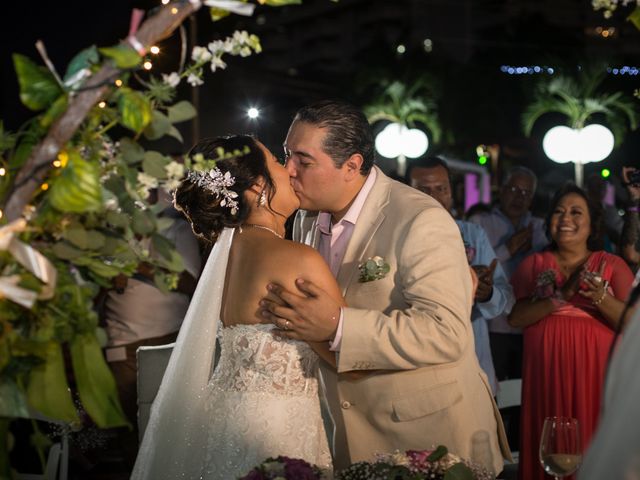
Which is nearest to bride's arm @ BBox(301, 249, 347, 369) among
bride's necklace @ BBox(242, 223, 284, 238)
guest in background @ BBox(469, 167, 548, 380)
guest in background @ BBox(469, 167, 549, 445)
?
bride's necklace @ BBox(242, 223, 284, 238)

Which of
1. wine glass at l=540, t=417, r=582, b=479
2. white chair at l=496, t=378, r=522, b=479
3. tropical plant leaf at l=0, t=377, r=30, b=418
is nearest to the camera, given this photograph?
tropical plant leaf at l=0, t=377, r=30, b=418

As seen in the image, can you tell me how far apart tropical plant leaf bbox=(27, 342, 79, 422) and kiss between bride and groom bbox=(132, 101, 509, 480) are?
137cm

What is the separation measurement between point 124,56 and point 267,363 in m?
1.92

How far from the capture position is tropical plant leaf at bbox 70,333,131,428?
195cm

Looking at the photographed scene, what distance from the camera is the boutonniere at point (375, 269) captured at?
344 cm

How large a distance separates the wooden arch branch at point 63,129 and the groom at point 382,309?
1533 millimetres

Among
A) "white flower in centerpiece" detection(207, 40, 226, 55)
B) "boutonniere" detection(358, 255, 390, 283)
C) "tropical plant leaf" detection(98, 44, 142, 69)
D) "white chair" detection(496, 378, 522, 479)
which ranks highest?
"white flower in centerpiece" detection(207, 40, 226, 55)

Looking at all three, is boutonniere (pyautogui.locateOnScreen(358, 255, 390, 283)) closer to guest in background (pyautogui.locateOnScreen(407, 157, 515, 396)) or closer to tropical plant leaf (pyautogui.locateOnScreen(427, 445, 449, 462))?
tropical plant leaf (pyautogui.locateOnScreen(427, 445, 449, 462))

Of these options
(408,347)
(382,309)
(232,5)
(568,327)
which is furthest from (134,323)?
(232,5)

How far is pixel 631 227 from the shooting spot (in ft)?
21.8

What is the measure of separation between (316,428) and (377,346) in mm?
505

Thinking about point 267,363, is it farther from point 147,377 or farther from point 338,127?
point 338,127

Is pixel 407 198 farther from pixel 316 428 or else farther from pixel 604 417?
pixel 604 417

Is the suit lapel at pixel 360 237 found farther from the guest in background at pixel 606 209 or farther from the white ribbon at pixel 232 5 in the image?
the guest in background at pixel 606 209
